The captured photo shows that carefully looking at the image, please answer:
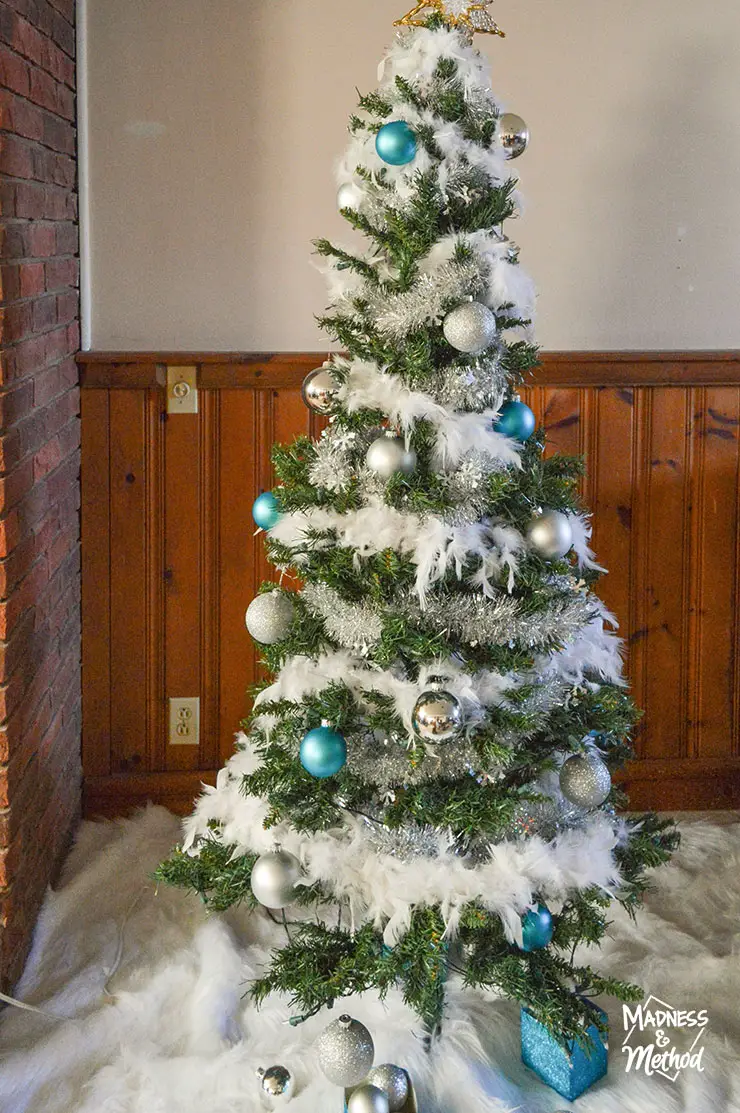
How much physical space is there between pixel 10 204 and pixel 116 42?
838 millimetres

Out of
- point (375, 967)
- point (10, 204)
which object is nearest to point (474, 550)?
point (375, 967)

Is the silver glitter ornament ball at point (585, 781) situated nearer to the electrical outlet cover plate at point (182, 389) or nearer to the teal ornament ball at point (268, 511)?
the teal ornament ball at point (268, 511)

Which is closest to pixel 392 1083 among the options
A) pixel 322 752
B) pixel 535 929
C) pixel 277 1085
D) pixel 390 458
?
pixel 277 1085

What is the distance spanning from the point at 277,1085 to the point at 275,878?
321 mm

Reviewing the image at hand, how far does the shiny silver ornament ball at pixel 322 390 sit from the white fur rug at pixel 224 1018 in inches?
38.7

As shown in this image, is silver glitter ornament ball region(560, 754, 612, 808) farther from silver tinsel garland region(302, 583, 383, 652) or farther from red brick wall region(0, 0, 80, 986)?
red brick wall region(0, 0, 80, 986)

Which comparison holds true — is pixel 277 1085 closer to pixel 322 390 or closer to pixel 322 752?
pixel 322 752

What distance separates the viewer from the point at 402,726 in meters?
1.67

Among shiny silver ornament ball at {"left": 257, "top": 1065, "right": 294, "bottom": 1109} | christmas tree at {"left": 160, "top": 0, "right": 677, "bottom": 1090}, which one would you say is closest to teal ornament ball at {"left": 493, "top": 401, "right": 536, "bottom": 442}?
christmas tree at {"left": 160, "top": 0, "right": 677, "bottom": 1090}

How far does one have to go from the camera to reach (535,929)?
5.43ft

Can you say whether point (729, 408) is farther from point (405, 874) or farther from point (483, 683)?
point (405, 874)

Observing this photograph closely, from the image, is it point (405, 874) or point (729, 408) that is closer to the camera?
point (405, 874)

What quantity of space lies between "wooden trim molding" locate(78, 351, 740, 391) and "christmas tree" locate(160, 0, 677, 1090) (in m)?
0.82

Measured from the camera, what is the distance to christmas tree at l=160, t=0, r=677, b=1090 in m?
1.63
